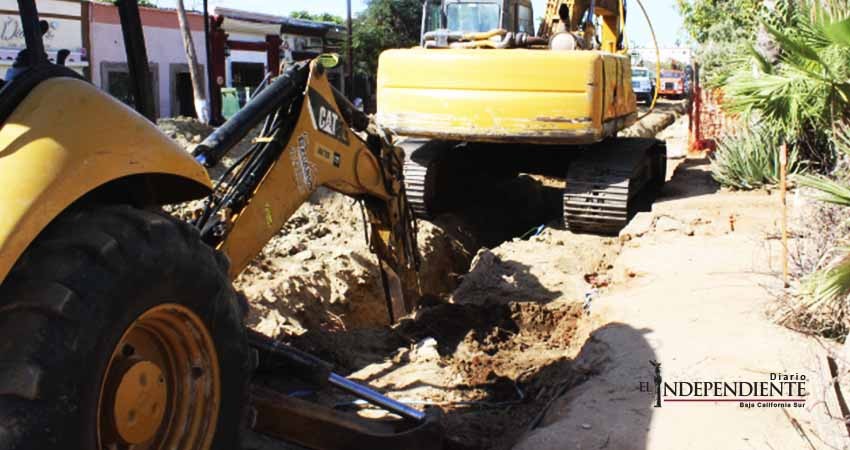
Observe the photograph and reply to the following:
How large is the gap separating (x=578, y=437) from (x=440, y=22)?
→ 329 inches

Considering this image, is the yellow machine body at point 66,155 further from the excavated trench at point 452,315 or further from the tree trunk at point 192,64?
the tree trunk at point 192,64

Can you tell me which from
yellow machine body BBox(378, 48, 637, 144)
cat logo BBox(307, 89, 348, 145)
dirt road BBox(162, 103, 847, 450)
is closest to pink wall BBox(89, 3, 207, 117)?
yellow machine body BBox(378, 48, 637, 144)

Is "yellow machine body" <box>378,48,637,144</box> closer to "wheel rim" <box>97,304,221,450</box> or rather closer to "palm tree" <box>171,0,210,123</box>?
"wheel rim" <box>97,304,221,450</box>

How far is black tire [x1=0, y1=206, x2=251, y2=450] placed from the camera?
2475 mm

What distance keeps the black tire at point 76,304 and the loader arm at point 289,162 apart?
1429 mm

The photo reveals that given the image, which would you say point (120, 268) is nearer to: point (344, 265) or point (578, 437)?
point (578, 437)

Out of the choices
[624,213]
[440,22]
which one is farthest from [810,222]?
[440,22]

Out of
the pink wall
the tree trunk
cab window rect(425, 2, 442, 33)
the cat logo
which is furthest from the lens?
the pink wall

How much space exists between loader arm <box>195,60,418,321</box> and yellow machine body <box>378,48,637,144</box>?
12.9ft

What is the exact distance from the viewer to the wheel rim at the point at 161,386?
288cm

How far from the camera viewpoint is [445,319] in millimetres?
7184

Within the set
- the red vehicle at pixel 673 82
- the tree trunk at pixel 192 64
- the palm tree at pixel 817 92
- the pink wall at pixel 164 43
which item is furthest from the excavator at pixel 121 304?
the red vehicle at pixel 673 82

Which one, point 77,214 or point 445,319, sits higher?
point 77,214

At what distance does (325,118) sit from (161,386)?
262 centimetres
